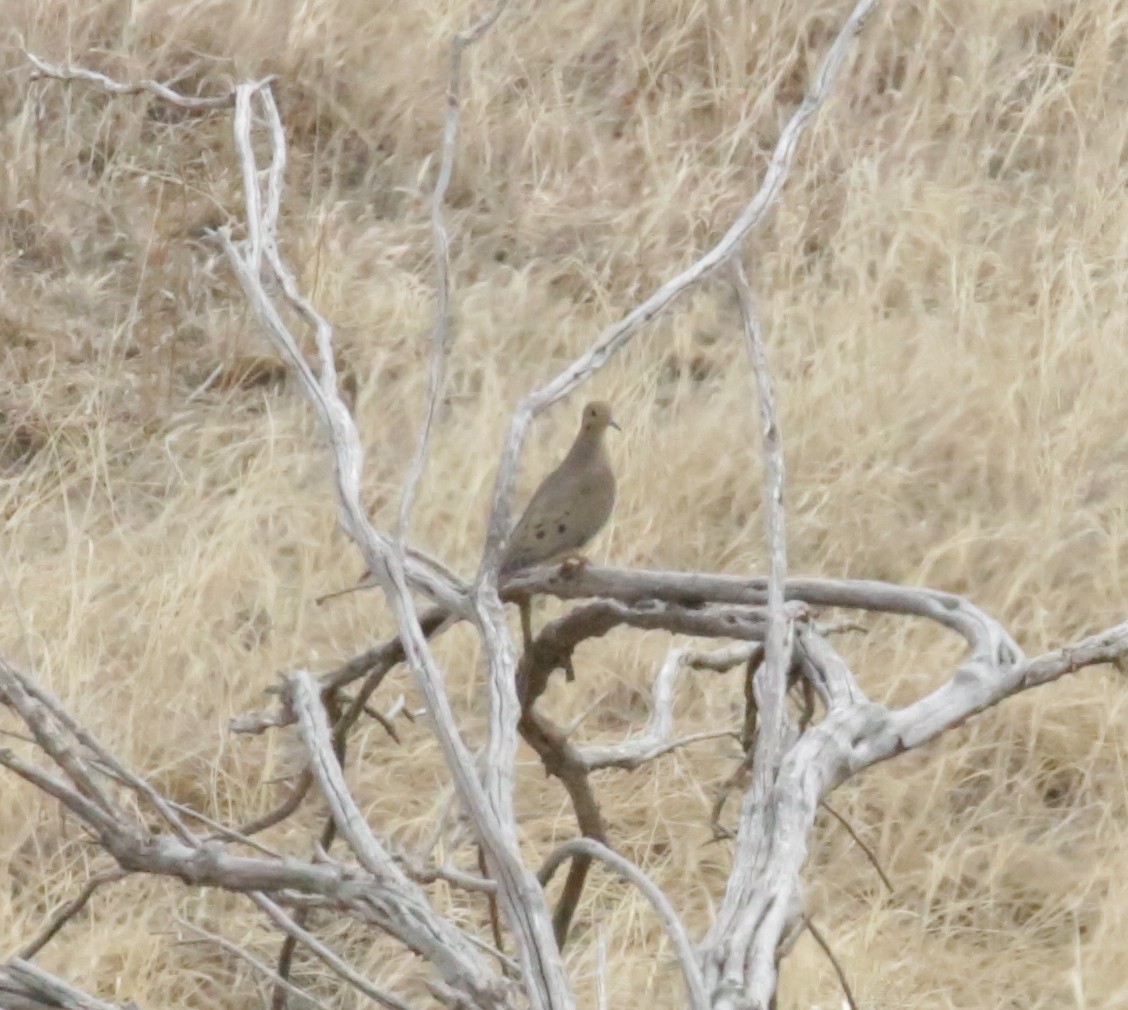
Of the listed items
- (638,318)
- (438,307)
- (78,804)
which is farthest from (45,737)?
(638,318)

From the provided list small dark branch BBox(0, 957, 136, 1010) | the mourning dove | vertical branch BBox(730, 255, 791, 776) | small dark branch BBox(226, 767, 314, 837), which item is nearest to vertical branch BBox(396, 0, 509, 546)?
vertical branch BBox(730, 255, 791, 776)

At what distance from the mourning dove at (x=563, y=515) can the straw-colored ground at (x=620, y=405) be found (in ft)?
1.69

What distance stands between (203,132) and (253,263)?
355cm

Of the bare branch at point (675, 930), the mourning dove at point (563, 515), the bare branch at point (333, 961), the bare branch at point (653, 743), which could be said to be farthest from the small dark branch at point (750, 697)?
the mourning dove at point (563, 515)

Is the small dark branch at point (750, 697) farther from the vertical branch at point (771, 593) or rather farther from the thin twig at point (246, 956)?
the thin twig at point (246, 956)

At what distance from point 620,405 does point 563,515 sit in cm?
141

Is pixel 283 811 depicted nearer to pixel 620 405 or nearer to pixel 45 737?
pixel 45 737

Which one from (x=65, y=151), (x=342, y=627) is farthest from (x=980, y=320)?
(x=65, y=151)

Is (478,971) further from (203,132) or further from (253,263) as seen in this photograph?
(203,132)

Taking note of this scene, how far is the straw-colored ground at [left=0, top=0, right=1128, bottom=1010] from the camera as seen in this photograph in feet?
9.86

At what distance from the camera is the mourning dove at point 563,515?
2447mm

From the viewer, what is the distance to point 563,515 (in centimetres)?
248

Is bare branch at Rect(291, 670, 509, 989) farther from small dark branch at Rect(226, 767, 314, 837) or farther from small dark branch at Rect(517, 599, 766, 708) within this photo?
small dark branch at Rect(226, 767, 314, 837)

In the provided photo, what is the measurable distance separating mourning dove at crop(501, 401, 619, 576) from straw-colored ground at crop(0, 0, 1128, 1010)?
52 centimetres
